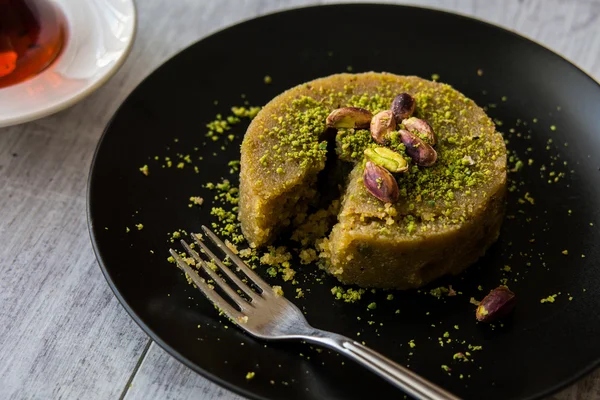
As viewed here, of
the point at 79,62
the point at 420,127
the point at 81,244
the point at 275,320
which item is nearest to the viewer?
the point at 275,320

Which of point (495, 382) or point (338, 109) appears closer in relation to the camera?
point (495, 382)

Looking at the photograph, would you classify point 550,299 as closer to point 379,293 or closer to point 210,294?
point 379,293

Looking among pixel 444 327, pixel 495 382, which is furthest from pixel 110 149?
pixel 495 382

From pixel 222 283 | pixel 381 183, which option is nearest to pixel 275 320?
pixel 222 283

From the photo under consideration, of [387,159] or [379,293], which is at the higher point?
[387,159]

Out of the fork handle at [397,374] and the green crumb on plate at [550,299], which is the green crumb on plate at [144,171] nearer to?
the fork handle at [397,374]

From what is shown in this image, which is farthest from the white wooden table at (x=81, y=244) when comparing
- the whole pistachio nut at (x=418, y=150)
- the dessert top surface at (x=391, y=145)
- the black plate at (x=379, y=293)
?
the whole pistachio nut at (x=418, y=150)

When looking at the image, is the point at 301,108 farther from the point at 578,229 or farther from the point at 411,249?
the point at 578,229
